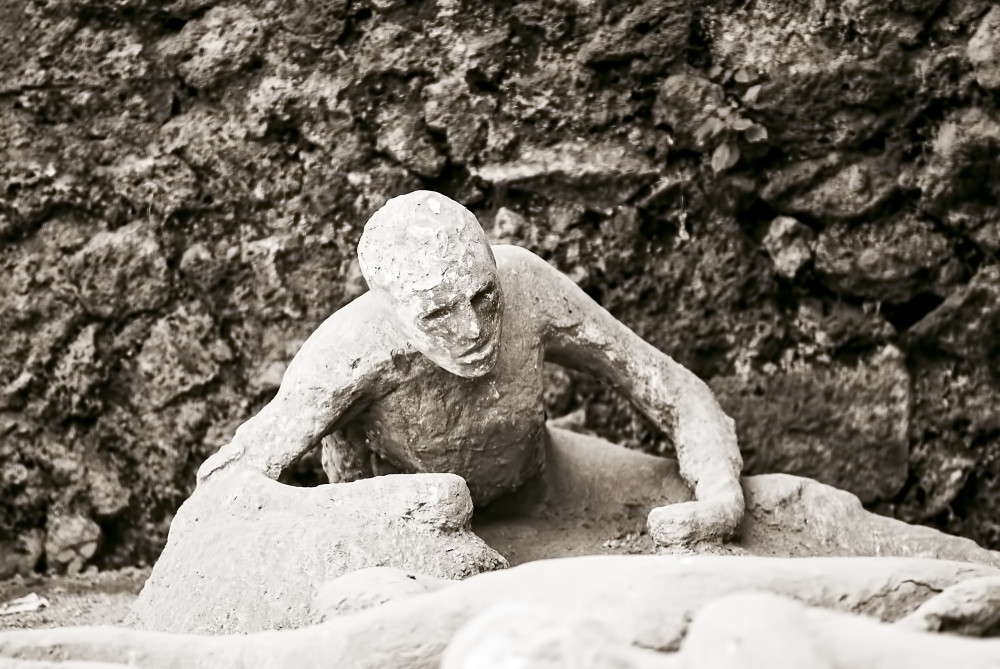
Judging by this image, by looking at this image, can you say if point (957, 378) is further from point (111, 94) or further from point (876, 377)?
point (111, 94)

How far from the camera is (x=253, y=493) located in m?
2.71

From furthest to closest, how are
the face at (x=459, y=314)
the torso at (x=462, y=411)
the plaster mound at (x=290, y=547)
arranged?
the torso at (x=462, y=411), the face at (x=459, y=314), the plaster mound at (x=290, y=547)

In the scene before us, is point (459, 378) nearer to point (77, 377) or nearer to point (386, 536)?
point (386, 536)

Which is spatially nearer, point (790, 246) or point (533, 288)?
point (533, 288)

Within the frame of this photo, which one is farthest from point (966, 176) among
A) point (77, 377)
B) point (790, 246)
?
point (77, 377)

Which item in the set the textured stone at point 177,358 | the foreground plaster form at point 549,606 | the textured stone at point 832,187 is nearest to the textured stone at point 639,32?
the textured stone at point 832,187

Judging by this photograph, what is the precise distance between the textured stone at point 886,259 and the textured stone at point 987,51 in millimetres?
394

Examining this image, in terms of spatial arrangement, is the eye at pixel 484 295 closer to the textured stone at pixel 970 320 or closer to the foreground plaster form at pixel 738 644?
the foreground plaster form at pixel 738 644

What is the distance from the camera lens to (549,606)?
189 centimetres

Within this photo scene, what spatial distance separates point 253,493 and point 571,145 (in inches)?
63.1

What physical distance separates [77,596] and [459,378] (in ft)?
4.34


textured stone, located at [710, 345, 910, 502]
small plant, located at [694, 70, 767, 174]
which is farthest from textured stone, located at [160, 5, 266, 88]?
textured stone, located at [710, 345, 910, 502]

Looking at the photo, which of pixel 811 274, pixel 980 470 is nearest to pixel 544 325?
pixel 811 274

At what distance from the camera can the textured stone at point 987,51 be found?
3809 mm
